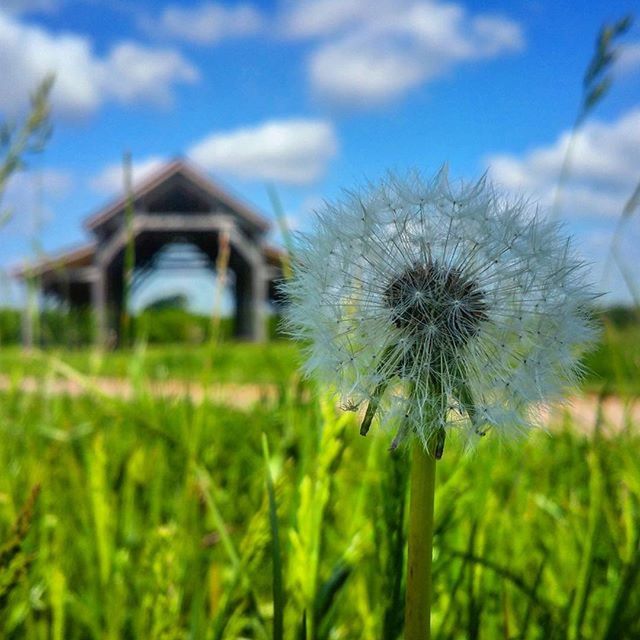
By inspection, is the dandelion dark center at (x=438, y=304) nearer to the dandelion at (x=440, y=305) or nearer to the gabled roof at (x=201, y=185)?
the dandelion at (x=440, y=305)

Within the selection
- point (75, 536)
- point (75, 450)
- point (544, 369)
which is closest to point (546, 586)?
point (544, 369)

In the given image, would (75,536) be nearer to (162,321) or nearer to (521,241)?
(521,241)

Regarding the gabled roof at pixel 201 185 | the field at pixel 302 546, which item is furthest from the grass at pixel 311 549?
the gabled roof at pixel 201 185

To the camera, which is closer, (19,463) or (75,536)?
(75,536)

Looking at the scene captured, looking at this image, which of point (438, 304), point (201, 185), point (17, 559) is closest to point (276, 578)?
point (438, 304)

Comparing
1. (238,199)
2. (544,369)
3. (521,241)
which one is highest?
(238,199)

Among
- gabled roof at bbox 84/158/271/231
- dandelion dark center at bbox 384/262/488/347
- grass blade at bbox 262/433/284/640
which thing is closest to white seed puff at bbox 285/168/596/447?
dandelion dark center at bbox 384/262/488/347

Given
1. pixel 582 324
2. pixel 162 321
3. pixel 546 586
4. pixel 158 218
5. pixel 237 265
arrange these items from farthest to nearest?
pixel 162 321
pixel 237 265
pixel 158 218
pixel 546 586
pixel 582 324

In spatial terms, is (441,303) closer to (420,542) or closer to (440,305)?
(440,305)
